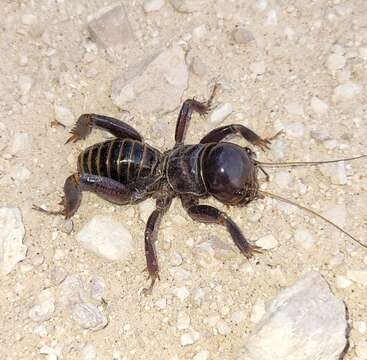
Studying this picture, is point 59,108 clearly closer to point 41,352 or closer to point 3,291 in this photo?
point 3,291

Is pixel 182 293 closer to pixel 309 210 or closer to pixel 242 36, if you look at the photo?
pixel 309 210

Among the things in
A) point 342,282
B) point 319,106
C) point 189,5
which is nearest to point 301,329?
point 342,282

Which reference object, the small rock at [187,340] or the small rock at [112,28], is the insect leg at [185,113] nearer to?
the small rock at [112,28]

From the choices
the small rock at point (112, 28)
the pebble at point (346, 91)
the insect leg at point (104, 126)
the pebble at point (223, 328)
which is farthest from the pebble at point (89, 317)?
the pebble at point (346, 91)

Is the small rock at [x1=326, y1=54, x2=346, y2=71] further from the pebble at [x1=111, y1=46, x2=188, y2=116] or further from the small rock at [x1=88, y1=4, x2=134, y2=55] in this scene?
the small rock at [x1=88, y1=4, x2=134, y2=55]

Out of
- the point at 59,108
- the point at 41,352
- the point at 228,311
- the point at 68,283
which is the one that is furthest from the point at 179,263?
the point at 59,108
